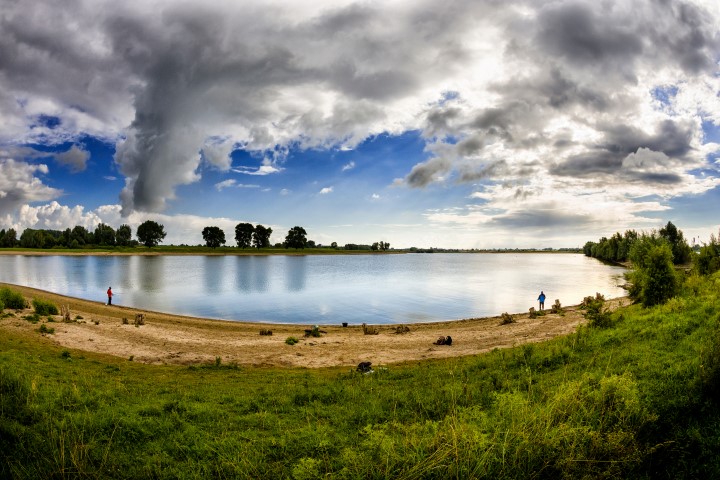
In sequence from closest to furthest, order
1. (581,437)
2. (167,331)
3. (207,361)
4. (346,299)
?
(581,437) → (207,361) → (167,331) → (346,299)

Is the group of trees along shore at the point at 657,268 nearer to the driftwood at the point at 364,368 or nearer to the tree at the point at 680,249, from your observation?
the driftwood at the point at 364,368

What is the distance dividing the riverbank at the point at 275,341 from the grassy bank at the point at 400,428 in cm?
1195

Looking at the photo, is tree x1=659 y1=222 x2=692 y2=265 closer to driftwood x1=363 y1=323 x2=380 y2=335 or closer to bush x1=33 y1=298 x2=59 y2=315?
driftwood x1=363 y1=323 x2=380 y2=335

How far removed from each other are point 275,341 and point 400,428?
25.6m

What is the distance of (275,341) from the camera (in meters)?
30.6

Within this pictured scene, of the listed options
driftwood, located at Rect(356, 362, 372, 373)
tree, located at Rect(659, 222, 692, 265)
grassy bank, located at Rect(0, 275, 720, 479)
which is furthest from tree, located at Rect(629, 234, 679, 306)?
tree, located at Rect(659, 222, 692, 265)

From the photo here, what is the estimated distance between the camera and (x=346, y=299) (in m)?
65.5

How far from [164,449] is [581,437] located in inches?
276

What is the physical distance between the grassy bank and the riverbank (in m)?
11.9

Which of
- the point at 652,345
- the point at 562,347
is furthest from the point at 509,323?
the point at 652,345

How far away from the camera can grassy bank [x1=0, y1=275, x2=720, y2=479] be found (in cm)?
471

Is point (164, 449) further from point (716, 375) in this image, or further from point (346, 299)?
point (346, 299)

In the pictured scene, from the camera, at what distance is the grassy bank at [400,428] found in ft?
15.5

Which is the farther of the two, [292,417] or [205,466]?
[292,417]
